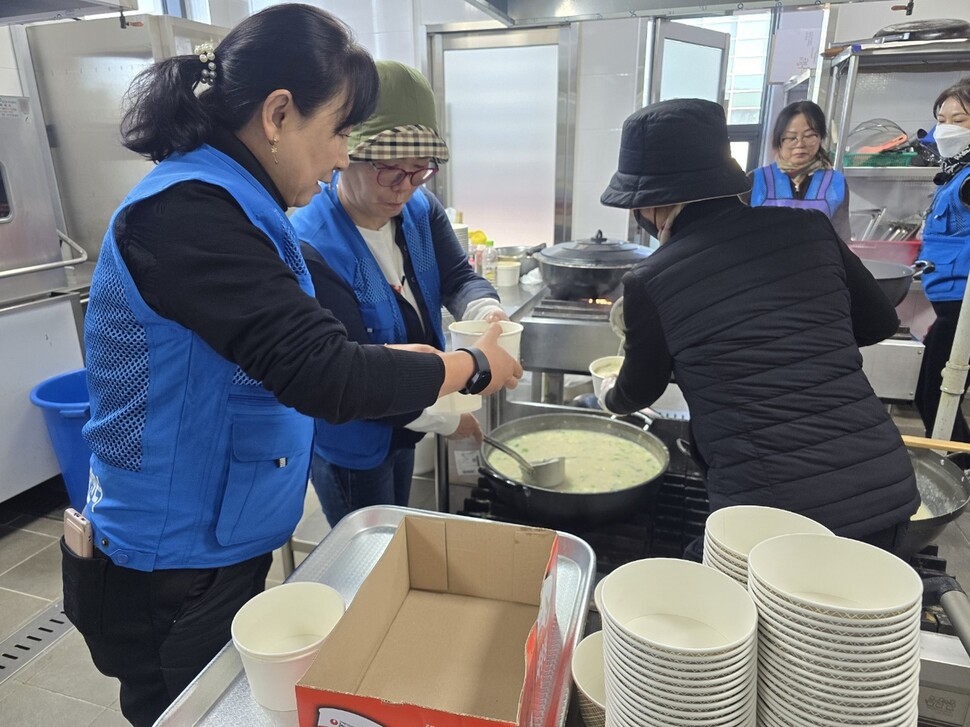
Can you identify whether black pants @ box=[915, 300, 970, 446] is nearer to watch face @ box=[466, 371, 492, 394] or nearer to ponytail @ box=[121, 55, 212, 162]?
watch face @ box=[466, 371, 492, 394]

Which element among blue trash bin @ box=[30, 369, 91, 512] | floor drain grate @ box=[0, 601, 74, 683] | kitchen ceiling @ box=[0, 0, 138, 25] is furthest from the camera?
blue trash bin @ box=[30, 369, 91, 512]

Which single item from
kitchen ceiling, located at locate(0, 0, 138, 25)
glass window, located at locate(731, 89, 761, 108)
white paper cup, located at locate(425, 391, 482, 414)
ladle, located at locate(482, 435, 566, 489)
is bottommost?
ladle, located at locate(482, 435, 566, 489)

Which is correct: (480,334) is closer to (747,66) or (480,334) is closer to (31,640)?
(31,640)

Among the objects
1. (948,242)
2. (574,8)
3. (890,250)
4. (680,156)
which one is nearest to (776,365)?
(680,156)

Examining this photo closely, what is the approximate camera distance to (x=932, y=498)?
1.47 meters

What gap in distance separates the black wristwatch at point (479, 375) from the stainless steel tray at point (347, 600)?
21 cm

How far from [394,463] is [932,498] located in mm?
1299

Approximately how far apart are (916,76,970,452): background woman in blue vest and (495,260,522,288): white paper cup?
6.28 feet

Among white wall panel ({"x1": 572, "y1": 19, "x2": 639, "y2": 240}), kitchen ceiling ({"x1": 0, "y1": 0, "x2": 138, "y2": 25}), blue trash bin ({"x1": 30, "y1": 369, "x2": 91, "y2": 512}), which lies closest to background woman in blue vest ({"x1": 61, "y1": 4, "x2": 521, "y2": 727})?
kitchen ceiling ({"x1": 0, "y1": 0, "x2": 138, "y2": 25})

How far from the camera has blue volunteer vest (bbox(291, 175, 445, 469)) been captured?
4.54 feet

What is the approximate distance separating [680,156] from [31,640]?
8.05 ft

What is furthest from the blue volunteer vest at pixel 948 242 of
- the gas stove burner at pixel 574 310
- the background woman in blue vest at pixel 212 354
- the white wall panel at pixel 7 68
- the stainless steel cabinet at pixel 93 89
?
the white wall panel at pixel 7 68

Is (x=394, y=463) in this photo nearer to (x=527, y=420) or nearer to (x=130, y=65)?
(x=527, y=420)

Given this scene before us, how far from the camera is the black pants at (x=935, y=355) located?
299cm
